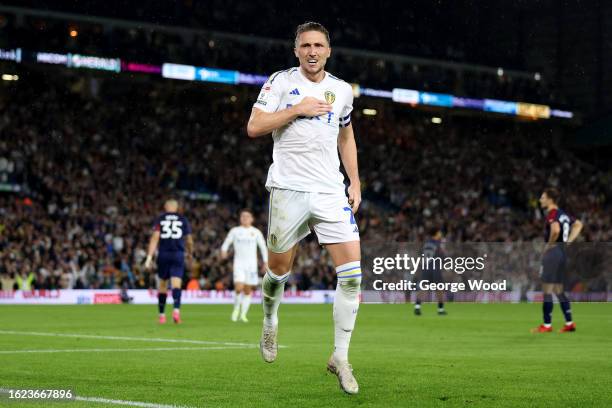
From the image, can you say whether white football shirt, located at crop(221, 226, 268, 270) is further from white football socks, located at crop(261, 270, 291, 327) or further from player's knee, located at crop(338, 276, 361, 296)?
player's knee, located at crop(338, 276, 361, 296)

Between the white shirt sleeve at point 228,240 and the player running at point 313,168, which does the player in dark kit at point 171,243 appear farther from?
the player running at point 313,168

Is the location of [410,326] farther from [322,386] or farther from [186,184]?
[186,184]

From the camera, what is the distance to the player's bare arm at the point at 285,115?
→ 26.0 feet

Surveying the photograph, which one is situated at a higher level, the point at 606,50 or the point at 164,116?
the point at 606,50

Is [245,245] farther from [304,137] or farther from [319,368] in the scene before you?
[304,137]

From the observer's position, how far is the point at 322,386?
27.7ft

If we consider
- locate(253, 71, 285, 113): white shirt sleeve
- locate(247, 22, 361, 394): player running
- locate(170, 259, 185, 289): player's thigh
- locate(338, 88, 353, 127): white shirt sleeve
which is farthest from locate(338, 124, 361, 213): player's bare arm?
locate(170, 259, 185, 289): player's thigh

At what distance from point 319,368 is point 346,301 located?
203cm

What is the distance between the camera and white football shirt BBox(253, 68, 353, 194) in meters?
8.15

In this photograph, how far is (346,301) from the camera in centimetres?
820

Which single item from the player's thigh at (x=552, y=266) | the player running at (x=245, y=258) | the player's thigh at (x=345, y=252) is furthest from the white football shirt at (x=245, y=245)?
the player's thigh at (x=345, y=252)

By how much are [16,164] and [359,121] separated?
1992 cm

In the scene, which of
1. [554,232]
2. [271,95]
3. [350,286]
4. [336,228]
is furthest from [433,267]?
[271,95]

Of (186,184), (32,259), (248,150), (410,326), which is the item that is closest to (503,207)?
(248,150)
